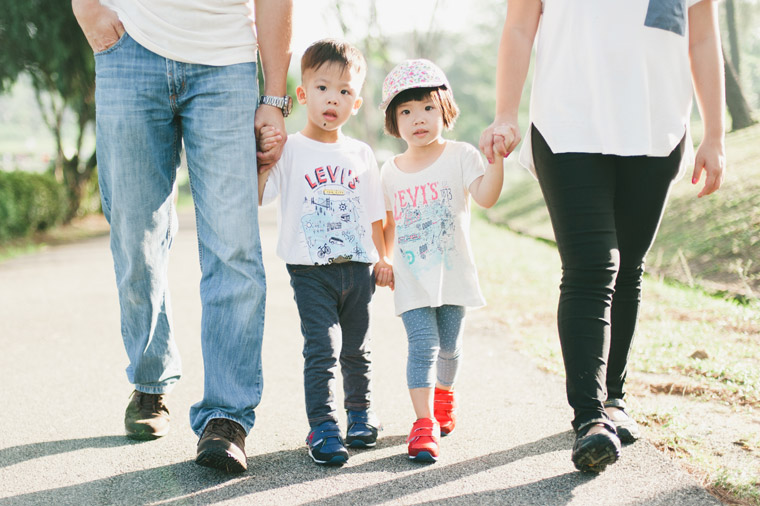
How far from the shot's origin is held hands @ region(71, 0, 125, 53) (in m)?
2.65

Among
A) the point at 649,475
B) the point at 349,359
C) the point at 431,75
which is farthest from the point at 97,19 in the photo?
the point at 649,475

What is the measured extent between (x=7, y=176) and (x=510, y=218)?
9.40m

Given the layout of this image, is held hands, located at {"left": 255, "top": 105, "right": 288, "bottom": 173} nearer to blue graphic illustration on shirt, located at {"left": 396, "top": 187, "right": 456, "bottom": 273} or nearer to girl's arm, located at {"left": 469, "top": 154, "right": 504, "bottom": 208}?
blue graphic illustration on shirt, located at {"left": 396, "top": 187, "right": 456, "bottom": 273}

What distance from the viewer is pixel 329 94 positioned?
116 inches

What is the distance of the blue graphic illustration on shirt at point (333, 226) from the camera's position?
289 cm

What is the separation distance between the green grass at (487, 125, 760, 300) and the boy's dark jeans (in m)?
3.15

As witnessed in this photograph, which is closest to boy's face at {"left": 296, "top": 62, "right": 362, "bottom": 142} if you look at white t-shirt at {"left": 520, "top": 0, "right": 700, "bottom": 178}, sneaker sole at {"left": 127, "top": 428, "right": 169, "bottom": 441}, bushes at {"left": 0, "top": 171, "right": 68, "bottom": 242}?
white t-shirt at {"left": 520, "top": 0, "right": 700, "bottom": 178}

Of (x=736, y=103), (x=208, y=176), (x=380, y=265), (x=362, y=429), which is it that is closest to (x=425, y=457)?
(x=362, y=429)

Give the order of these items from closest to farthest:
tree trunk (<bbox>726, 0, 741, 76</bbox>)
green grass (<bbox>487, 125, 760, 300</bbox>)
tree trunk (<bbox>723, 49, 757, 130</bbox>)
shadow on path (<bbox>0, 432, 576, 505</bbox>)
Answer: shadow on path (<bbox>0, 432, 576, 505</bbox>) < green grass (<bbox>487, 125, 760, 300</bbox>) < tree trunk (<bbox>726, 0, 741, 76</bbox>) < tree trunk (<bbox>723, 49, 757, 130</bbox>)

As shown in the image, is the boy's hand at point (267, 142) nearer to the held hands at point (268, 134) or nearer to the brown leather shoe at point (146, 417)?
the held hands at point (268, 134)

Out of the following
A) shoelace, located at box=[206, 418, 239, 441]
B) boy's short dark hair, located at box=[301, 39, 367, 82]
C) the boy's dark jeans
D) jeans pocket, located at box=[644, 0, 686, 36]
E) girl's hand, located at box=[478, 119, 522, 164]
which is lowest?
shoelace, located at box=[206, 418, 239, 441]

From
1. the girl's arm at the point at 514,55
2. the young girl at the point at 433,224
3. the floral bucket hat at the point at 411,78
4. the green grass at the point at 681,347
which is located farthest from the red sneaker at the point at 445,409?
the floral bucket hat at the point at 411,78

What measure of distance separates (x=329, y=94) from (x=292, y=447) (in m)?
1.38

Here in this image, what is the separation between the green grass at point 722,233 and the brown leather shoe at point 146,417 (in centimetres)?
381
